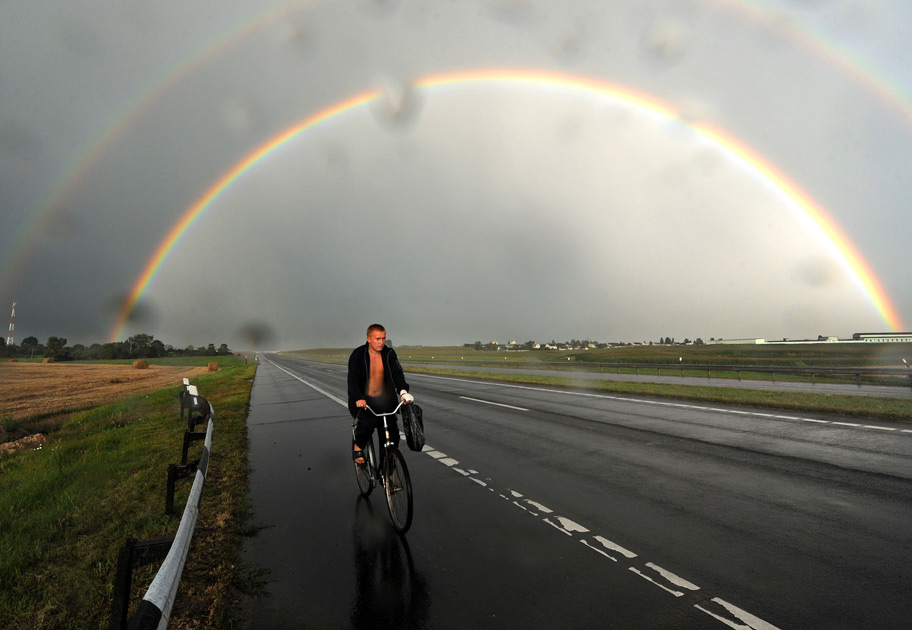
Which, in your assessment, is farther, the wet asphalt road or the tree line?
the tree line

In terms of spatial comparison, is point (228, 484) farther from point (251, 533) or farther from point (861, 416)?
point (861, 416)

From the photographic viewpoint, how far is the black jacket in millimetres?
5340

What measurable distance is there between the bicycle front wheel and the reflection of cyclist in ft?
1.45

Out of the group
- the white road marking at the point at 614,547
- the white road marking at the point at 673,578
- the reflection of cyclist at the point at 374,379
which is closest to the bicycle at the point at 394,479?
the reflection of cyclist at the point at 374,379

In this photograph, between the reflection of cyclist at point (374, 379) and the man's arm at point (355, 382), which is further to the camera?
the reflection of cyclist at point (374, 379)

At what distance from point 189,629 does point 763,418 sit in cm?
1243

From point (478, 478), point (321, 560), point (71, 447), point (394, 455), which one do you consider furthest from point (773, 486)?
point (71, 447)

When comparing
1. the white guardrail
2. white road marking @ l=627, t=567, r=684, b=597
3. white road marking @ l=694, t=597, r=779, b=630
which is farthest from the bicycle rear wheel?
white road marking @ l=694, t=597, r=779, b=630

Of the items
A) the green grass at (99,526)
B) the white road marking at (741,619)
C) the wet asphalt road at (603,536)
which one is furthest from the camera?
the green grass at (99,526)

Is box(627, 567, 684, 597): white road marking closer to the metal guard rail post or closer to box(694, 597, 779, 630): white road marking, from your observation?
box(694, 597, 779, 630): white road marking

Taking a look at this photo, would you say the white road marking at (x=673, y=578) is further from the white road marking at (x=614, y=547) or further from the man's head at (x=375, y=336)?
the man's head at (x=375, y=336)

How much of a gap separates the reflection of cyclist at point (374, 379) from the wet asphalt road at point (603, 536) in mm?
1205

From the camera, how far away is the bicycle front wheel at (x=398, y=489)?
4668mm

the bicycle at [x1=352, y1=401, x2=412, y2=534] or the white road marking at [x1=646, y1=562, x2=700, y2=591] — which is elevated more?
the bicycle at [x1=352, y1=401, x2=412, y2=534]
